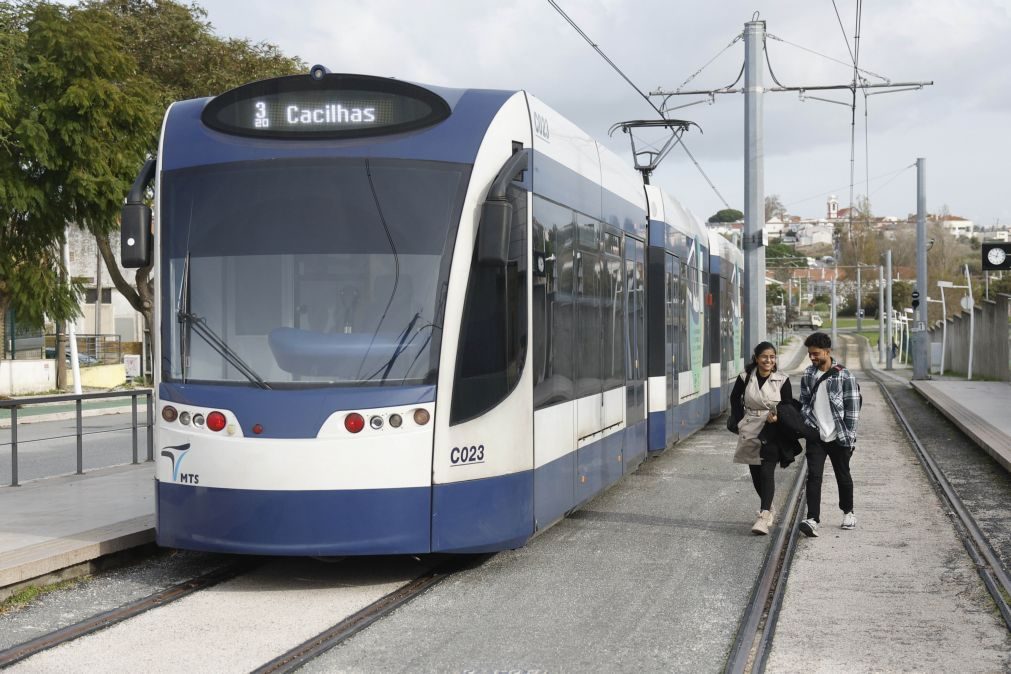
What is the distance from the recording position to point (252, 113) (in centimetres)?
841

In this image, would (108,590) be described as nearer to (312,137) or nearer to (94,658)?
(94,658)

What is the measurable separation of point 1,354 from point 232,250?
32744mm

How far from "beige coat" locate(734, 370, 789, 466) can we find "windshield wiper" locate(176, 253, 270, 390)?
4067 millimetres

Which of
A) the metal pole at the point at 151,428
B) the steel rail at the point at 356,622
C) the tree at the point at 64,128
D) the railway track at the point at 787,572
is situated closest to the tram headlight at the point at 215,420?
the steel rail at the point at 356,622

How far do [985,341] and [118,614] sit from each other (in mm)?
39540

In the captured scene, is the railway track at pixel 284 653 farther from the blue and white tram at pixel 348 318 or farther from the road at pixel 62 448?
the road at pixel 62 448

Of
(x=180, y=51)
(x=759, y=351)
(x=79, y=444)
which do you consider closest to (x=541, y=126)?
(x=759, y=351)

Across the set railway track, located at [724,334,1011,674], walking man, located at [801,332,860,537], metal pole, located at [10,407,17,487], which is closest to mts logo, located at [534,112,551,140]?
walking man, located at [801,332,860,537]

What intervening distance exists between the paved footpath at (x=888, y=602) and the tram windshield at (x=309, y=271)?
2694mm

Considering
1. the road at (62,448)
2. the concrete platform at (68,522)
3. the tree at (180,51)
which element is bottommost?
the concrete platform at (68,522)

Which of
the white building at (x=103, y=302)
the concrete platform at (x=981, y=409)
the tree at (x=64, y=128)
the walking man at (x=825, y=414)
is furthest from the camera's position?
the white building at (x=103, y=302)

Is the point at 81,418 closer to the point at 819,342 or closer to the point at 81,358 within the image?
the point at 819,342

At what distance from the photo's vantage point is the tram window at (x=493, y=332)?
316 inches

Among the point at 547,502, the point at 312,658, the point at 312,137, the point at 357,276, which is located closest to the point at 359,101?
the point at 312,137
